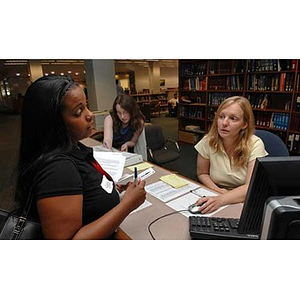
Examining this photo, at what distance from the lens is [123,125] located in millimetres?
2611

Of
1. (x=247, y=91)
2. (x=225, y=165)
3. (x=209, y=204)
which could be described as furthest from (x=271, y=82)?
(x=209, y=204)

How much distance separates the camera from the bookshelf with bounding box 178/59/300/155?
360 cm

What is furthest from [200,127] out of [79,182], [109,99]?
[79,182]

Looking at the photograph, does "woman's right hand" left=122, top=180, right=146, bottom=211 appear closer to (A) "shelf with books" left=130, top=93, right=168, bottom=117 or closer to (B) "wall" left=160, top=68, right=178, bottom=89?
(A) "shelf with books" left=130, top=93, right=168, bottom=117

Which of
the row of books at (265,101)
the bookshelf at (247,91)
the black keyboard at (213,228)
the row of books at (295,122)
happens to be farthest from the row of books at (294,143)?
the black keyboard at (213,228)

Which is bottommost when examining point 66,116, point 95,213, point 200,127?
point 200,127

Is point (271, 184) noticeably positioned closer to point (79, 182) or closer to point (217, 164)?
point (79, 182)

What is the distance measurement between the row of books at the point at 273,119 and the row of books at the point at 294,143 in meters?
0.16

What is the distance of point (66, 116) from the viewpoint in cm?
87

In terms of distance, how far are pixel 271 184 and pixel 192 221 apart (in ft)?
1.60

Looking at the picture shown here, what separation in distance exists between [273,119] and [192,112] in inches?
69.0

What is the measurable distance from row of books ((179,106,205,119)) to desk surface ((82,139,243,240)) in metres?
3.98

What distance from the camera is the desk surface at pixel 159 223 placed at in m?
1.05

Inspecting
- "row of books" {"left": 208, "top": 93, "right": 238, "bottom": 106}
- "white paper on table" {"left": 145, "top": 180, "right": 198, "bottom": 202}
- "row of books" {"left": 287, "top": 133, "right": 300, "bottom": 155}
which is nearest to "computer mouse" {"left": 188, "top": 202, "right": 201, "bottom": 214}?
"white paper on table" {"left": 145, "top": 180, "right": 198, "bottom": 202}
